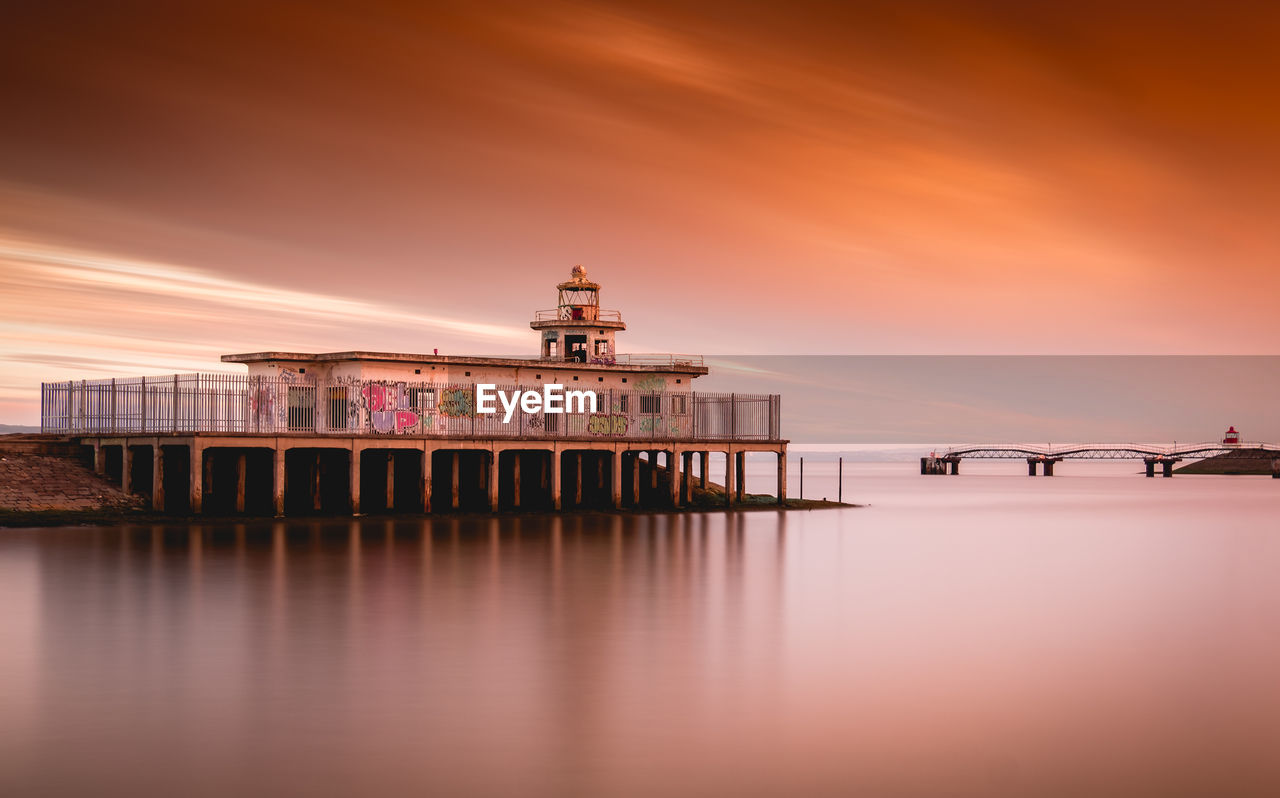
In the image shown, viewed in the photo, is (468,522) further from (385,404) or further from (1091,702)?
(1091,702)

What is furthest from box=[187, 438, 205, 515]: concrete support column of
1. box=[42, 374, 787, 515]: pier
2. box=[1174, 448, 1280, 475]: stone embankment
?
box=[1174, 448, 1280, 475]: stone embankment

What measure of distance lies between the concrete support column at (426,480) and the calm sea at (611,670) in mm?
6516

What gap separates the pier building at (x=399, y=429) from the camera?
4222cm

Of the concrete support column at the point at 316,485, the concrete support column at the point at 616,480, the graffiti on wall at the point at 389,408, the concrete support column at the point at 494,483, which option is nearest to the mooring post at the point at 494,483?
the concrete support column at the point at 494,483

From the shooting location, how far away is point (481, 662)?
19266 millimetres

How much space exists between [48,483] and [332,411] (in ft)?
29.2

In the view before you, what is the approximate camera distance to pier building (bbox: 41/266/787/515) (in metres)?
42.2

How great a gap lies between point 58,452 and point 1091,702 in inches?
1458

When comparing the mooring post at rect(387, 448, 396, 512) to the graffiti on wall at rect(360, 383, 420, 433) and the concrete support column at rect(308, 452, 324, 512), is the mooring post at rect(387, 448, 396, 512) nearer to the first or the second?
the graffiti on wall at rect(360, 383, 420, 433)

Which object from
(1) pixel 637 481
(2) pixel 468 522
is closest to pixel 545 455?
(1) pixel 637 481

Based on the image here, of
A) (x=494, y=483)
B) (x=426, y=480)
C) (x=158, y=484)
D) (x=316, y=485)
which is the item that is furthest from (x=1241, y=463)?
(x=158, y=484)

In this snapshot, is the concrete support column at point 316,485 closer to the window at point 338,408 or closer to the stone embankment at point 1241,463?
the window at point 338,408

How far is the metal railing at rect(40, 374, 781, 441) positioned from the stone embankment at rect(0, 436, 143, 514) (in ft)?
5.73

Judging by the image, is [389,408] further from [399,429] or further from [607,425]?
[607,425]
